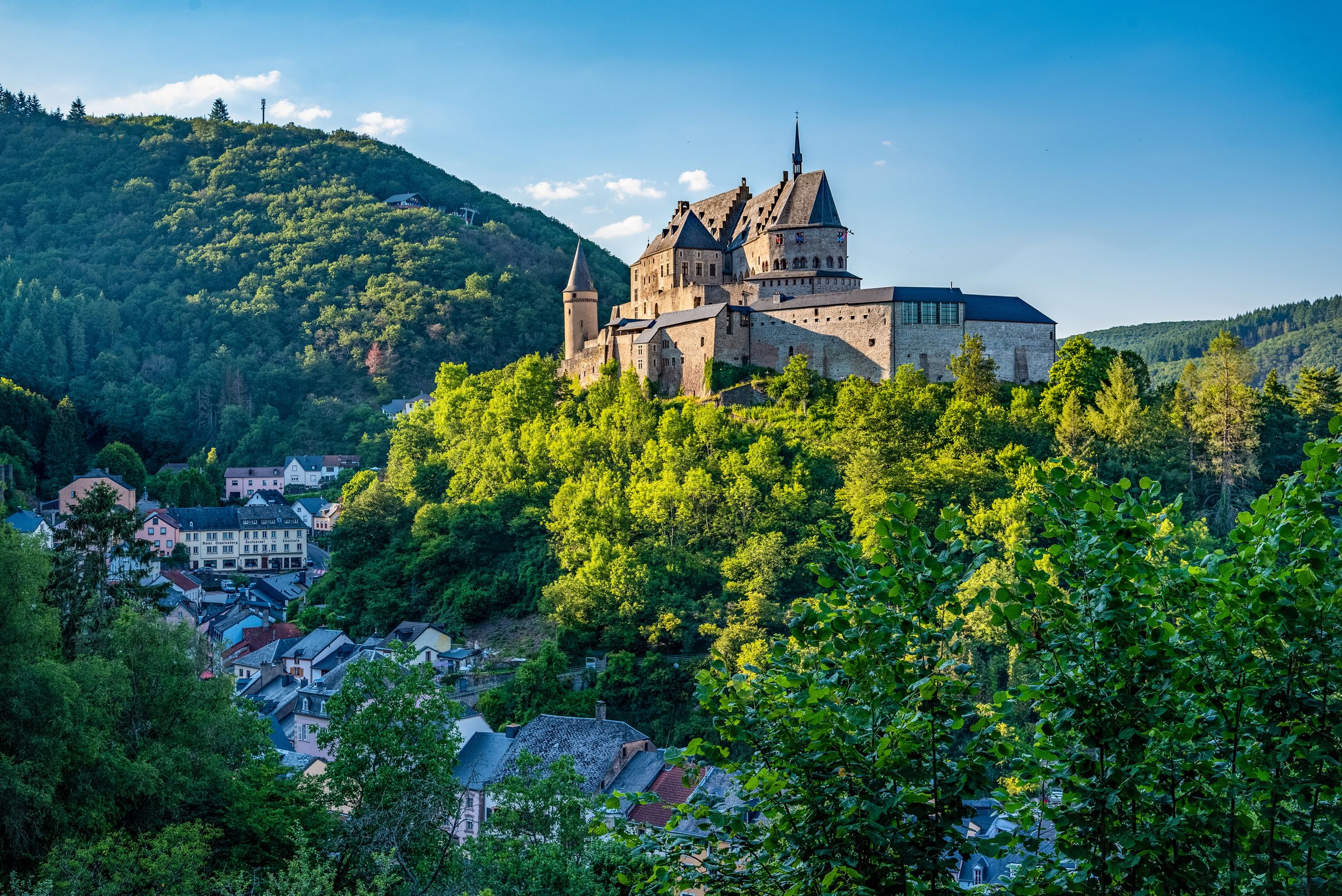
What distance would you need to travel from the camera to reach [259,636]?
54344 mm

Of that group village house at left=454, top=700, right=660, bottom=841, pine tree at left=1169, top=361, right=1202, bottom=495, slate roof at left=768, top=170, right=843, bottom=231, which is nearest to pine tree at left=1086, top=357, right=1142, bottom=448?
pine tree at left=1169, top=361, right=1202, bottom=495

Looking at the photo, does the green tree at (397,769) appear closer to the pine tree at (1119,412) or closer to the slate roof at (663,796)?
the slate roof at (663,796)

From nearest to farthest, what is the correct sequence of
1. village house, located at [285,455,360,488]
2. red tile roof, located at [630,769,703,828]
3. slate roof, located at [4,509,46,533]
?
red tile roof, located at [630,769,703,828] < slate roof, located at [4,509,46,533] < village house, located at [285,455,360,488]

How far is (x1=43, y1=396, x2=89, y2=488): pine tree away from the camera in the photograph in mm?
81625

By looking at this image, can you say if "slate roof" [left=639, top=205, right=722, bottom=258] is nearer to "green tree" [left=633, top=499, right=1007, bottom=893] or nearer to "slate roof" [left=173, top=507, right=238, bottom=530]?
"slate roof" [left=173, top=507, right=238, bottom=530]

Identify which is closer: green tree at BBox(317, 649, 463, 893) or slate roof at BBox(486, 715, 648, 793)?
green tree at BBox(317, 649, 463, 893)

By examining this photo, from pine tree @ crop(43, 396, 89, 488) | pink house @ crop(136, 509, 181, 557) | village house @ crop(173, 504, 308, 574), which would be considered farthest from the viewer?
pine tree @ crop(43, 396, 89, 488)

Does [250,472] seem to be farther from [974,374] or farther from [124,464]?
[974,374]

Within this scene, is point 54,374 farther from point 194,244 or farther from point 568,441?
point 568,441

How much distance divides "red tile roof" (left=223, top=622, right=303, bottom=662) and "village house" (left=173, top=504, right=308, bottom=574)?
22.1 metres

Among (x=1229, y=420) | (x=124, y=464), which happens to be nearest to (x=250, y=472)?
(x=124, y=464)

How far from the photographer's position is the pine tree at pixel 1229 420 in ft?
153

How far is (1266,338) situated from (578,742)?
76.8 m

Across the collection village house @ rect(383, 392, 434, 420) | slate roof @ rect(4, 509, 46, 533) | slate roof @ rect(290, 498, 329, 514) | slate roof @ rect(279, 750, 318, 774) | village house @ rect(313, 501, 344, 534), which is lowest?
slate roof @ rect(279, 750, 318, 774)
